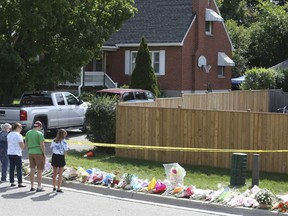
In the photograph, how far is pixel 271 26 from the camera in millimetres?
49844

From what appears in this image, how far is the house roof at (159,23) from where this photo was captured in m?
36.9

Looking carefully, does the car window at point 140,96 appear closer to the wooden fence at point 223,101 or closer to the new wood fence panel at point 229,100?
the wooden fence at point 223,101

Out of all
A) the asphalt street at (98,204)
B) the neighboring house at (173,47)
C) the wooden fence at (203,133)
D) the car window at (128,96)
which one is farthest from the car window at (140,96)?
the neighboring house at (173,47)

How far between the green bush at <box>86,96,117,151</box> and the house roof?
20.6m

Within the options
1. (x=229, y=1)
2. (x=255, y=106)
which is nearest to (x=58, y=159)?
(x=255, y=106)

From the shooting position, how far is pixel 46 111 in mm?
18922

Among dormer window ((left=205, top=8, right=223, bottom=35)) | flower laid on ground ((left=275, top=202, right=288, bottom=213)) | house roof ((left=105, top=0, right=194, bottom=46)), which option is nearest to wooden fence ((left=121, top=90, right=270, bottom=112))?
house roof ((left=105, top=0, right=194, bottom=46))

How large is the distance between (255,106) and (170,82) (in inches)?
339

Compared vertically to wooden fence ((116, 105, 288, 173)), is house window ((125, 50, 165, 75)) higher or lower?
higher

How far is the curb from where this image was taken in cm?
952

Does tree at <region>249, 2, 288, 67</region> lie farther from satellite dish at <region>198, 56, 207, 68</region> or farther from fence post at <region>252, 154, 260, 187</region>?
fence post at <region>252, 154, 260, 187</region>

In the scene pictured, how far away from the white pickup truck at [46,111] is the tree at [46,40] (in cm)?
156

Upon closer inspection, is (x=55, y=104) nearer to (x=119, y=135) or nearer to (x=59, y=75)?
(x=59, y=75)

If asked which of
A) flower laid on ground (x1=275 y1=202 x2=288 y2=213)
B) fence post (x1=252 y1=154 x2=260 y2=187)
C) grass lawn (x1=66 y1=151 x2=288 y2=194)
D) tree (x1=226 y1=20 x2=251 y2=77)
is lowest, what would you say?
grass lawn (x1=66 y1=151 x2=288 y2=194)
